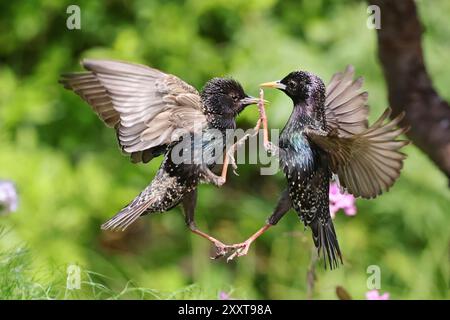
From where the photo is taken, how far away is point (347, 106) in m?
1.40

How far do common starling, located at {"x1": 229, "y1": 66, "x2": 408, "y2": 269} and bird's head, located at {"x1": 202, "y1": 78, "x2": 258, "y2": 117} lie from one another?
0.05 meters

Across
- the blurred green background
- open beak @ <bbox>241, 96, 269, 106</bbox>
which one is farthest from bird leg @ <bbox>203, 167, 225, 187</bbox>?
the blurred green background

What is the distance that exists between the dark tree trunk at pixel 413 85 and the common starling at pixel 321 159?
3.09ft

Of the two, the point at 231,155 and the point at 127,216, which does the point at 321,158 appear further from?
the point at 127,216

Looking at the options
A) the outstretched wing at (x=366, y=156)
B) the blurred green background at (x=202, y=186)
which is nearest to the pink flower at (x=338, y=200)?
the outstretched wing at (x=366, y=156)

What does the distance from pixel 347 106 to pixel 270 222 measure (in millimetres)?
294

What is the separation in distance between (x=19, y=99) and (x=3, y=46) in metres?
0.54

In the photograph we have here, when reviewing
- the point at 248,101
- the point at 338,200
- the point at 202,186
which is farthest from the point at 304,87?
the point at 202,186

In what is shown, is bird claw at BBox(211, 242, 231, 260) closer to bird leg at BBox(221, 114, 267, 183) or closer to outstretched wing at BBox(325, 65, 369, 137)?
bird leg at BBox(221, 114, 267, 183)

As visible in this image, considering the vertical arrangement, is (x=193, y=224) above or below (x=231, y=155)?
below

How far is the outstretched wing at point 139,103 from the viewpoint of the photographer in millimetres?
1164
